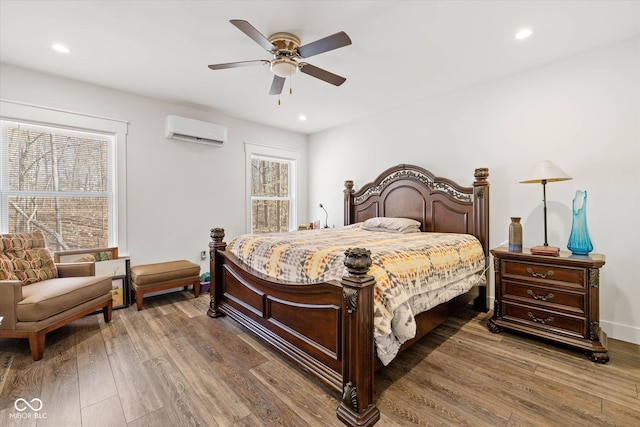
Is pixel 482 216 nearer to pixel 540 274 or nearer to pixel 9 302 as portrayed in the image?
pixel 540 274

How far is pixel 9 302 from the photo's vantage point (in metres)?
2.11

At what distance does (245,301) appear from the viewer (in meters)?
2.61

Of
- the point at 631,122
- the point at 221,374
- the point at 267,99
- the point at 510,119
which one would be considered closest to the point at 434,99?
the point at 510,119

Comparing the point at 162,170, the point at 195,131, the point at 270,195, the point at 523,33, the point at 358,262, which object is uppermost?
the point at 523,33

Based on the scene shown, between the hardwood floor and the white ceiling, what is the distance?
8.44ft

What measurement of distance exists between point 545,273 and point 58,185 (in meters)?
4.99

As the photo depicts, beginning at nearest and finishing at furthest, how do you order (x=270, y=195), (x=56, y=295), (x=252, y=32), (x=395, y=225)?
1. (x=252, y=32)
2. (x=56, y=295)
3. (x=395, y=225)
4. (x=270, y=195)

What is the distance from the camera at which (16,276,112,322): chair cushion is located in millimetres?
2129

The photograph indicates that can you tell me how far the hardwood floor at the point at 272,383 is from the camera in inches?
61.7

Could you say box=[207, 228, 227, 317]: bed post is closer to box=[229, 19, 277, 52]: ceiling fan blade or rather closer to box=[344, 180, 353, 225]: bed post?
box=[229, 19, 277, 52]: ceiling fan blade

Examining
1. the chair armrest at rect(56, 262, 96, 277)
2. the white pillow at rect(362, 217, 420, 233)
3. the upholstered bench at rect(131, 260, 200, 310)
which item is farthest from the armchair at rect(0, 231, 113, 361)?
the white pillow at rect(362, 217, 420, 233)

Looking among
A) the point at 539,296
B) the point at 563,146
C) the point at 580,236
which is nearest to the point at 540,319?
the point at 539,296

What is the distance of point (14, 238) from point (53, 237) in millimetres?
587

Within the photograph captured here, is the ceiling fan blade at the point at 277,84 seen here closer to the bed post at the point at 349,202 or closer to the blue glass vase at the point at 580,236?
the bed post at the point at 349,202
